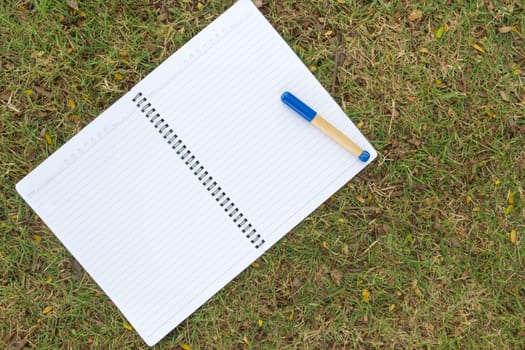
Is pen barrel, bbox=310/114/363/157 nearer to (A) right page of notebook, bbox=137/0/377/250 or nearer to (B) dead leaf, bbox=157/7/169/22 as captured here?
(A) right page of notebook, bbox=137/0/377/250

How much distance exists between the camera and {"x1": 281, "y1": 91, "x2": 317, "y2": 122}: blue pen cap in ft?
3.90

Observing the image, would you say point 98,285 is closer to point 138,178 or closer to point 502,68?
point 138,178

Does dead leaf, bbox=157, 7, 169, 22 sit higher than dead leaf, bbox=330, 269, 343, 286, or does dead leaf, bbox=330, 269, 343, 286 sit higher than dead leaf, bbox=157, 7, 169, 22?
dead leaf, bbox=157, 7, 169, 22

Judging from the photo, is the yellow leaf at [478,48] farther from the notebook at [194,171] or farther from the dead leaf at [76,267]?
the dead leaf at [76,267]

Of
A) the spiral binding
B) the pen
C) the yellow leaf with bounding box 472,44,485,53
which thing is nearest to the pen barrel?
the pen

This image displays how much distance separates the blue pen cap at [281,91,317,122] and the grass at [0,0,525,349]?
10 cm

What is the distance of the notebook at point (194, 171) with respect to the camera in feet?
3.96

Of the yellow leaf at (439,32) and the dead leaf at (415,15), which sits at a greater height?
the dead leaf at (415,15)

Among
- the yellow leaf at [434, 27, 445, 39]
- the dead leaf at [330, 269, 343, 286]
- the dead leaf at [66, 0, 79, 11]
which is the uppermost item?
the dead leaf at [66, 0, 79, 11]

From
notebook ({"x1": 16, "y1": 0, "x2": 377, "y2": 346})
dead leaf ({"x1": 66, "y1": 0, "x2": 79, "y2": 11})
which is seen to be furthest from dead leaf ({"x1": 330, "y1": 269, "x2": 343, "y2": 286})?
dead leaf ({"x1": 66, "y1": 0, "x2": 79, "y2": 11})

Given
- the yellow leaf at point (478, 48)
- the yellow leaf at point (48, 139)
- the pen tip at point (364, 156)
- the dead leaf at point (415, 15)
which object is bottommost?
the yellow leaf at point (478, 48)

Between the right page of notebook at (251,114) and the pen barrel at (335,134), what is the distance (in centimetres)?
2

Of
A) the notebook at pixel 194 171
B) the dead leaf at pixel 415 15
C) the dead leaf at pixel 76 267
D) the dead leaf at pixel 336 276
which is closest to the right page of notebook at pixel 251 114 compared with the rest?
the notebook at pixel 194 171

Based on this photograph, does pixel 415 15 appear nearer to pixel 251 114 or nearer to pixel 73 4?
pixel 251 114
